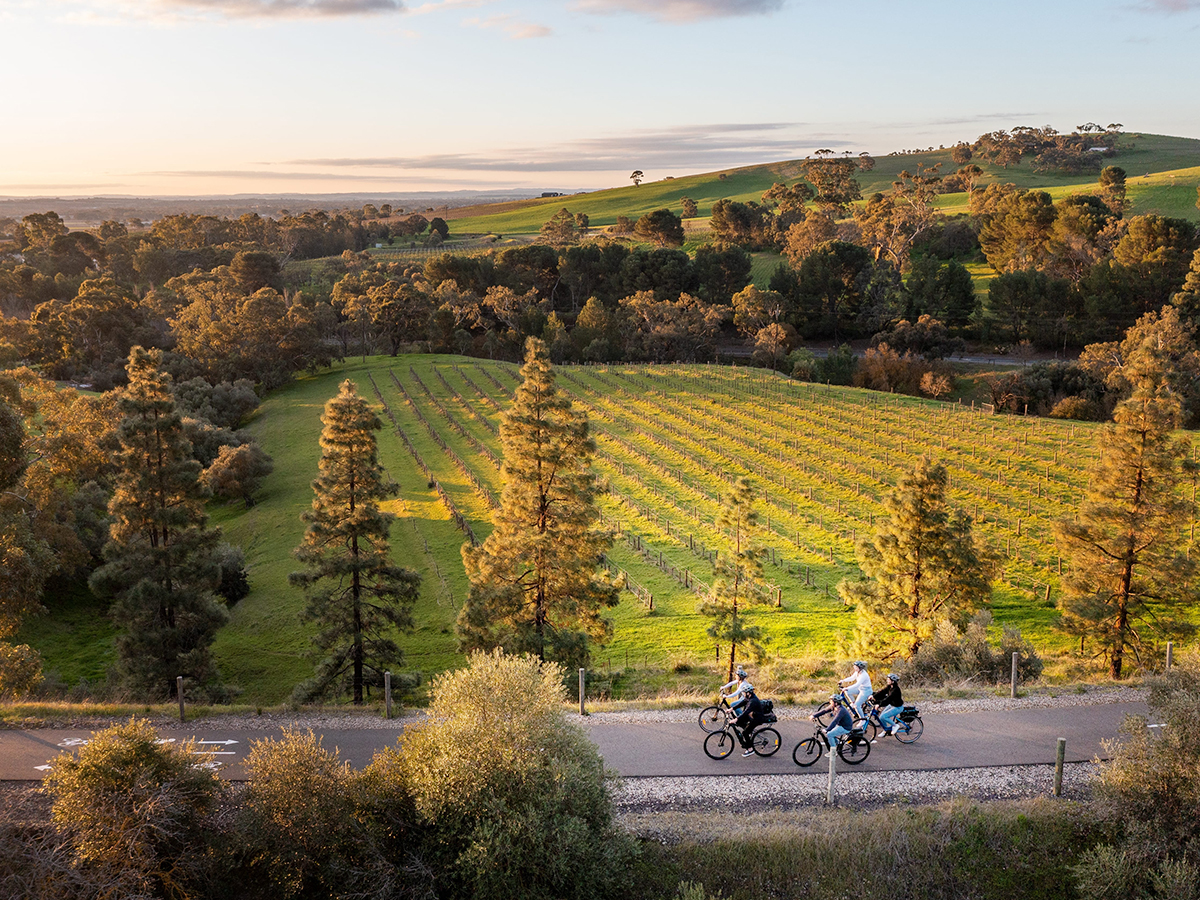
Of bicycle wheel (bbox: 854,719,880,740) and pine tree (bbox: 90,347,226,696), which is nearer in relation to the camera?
bicycle wheel (bbox: 854,719,880,740)

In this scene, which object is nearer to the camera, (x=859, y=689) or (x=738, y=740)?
(x=859, y=689)

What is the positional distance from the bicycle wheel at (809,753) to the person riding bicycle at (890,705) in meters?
1.29

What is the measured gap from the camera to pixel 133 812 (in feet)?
40.3

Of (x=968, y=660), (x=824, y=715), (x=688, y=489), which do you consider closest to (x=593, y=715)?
(x=824, y=715)

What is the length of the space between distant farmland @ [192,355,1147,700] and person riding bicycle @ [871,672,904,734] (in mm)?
12413

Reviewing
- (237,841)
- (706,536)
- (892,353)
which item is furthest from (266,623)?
(892,353)

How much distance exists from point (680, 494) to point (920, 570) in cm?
2363

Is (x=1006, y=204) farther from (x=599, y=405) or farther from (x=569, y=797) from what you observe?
(x=569, y=797)

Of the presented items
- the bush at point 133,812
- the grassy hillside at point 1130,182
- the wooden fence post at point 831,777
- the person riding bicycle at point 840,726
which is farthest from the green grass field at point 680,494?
the grassy hillside at point 1130,182

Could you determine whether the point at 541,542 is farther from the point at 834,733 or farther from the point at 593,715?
the point at 834,733

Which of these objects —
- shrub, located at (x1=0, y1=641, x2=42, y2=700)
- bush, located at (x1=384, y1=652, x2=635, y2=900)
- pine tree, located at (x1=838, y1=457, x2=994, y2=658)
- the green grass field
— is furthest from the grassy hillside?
shrub, located at (x1=0, y1=641, x2=42, y2=700)

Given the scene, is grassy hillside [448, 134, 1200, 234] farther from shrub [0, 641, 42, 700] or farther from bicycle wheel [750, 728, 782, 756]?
shrub [0, 641, 42, 700]

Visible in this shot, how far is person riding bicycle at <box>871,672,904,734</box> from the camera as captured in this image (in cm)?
1603

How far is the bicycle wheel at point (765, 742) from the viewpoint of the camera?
1603 cm
